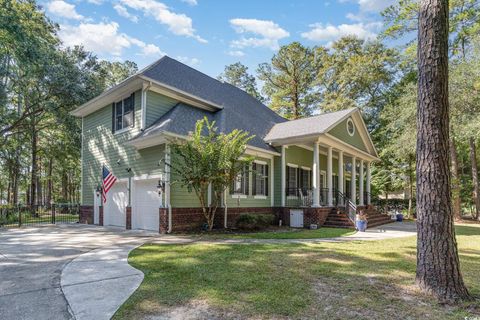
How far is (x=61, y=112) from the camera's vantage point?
19328mm

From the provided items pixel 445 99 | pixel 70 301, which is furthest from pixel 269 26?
pixel 70 301

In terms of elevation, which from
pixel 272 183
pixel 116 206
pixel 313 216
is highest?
pixel 272 183

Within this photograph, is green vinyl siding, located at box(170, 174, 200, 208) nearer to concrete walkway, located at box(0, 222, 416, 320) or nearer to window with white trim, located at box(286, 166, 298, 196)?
concrete walkway, located at box(0, 222, 416, 320)

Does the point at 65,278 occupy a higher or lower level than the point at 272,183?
lower

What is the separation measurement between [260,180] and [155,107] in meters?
5.78

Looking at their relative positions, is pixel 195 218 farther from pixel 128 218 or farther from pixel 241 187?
pixel 128 218

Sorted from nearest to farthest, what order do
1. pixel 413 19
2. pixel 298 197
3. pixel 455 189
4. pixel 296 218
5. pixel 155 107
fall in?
pixel 155 107 < pixel 413 19 < pixel 296 218 < pixel 298 197 < pixel 455 189

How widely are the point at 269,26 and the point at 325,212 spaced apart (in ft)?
31.2

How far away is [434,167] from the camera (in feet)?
14.1

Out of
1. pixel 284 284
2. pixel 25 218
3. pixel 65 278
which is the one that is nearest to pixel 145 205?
pixel 65 278

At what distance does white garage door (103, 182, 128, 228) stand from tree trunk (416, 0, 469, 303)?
1172 cm

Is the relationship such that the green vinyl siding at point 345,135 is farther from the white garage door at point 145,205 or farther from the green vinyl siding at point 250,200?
the white garage door at point 145,205

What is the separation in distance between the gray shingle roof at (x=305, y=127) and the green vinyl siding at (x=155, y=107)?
502 cm

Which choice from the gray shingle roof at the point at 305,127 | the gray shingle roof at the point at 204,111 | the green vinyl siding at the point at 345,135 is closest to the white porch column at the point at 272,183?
the gray shingle roof at the point at 204,111
